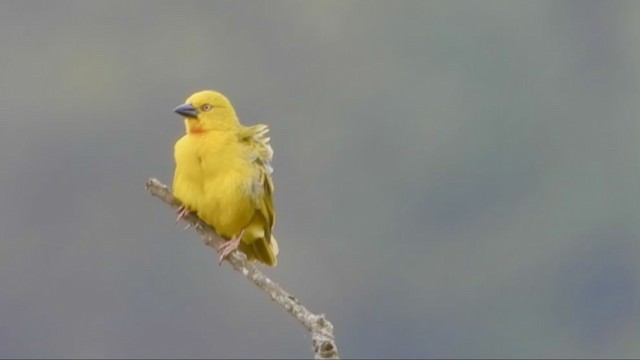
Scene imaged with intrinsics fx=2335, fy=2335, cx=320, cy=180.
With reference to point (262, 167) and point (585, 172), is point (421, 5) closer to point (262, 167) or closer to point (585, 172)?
point (585, 172)

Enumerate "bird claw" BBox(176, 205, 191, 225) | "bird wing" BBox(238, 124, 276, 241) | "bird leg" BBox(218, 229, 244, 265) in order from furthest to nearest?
"bird wing" BBox(238, 124, 276, 241)
"bird claw" BBox(176, 205, 191, 225)
"bird leg" BBox(218, 229, 244, 265)

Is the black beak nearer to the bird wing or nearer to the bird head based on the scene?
the bird head

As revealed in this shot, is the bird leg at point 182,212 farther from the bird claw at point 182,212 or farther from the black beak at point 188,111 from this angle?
the black beak at point 188,111

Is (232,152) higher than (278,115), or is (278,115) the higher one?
(278,115)

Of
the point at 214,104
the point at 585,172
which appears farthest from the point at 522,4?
the point at 214,104

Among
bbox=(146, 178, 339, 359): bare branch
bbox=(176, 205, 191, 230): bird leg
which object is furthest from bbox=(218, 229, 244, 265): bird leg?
bbox=(176, 205, 191, 230): bird leg

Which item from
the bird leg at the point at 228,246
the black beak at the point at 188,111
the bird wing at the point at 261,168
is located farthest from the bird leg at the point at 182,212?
the black beak at the point at 188,111

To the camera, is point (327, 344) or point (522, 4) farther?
point (522, 4)
